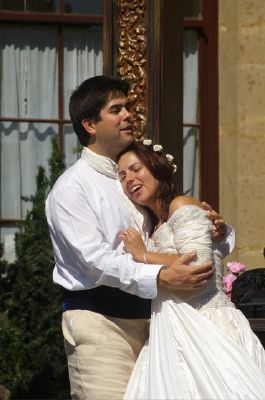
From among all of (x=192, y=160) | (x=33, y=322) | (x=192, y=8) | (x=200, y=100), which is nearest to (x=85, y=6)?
(x=192, y=8)

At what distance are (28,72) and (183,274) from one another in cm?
554

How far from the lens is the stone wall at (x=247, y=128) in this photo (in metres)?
11.4

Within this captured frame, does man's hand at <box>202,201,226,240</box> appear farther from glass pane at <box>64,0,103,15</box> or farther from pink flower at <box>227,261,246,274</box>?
glass pane at <box>64,0,103,15</box>

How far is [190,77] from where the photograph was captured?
39.0 ft

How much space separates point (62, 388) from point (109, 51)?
3.17m

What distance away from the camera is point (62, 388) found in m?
11.0

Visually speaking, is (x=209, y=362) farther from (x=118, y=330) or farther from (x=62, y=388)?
(x=62, y=388)

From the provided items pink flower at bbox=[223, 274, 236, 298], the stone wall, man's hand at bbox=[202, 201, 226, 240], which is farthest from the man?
the stone wall

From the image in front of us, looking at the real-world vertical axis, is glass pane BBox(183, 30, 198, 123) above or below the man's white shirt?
above

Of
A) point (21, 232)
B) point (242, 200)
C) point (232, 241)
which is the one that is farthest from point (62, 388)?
point (232, 241)

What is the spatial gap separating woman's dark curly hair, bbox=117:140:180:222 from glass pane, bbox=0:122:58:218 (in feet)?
16.0

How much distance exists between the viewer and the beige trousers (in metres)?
6.66

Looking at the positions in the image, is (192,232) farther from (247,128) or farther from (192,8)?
(192,8)

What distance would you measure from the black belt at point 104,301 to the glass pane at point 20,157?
502 cm
